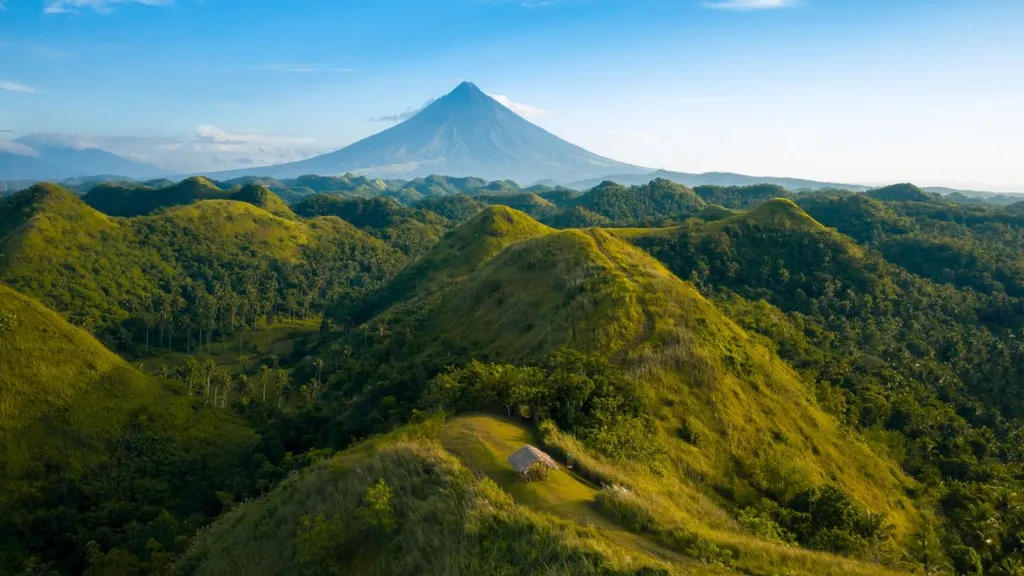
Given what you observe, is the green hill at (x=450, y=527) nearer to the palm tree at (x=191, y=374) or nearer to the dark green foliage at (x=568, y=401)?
the dark green foliage at (x=568, y=401)

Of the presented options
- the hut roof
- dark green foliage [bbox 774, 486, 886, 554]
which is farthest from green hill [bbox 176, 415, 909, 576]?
dark green foliage [bbox 774, 486, 886, 554]

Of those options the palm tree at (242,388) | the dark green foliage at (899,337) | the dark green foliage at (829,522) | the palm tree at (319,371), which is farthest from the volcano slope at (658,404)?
the palm tree at (242,388)

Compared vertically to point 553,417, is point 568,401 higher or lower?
higher

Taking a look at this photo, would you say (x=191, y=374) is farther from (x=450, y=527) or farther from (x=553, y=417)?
(x=450, y=527)

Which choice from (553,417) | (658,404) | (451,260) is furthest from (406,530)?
(451,260)

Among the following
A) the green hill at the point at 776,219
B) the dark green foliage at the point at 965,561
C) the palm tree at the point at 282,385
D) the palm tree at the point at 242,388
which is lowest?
the palm tree at the point at 242,388

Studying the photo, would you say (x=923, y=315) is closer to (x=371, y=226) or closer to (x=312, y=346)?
(x=312, y=346)

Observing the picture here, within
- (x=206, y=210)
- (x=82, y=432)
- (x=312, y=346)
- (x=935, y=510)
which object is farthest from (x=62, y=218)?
(x=935, y=510)
